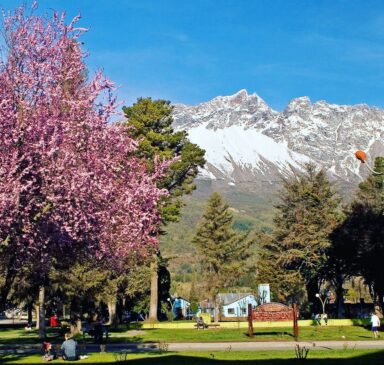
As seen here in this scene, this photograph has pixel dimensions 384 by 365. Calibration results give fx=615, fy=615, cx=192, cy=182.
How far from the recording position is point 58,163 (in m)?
18.8

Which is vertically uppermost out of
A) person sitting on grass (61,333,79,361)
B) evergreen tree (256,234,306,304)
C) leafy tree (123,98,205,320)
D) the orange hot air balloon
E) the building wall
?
leafy tree (123,98,205,320)

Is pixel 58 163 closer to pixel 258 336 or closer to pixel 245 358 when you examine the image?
pixel 245 358

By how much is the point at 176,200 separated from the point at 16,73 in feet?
146

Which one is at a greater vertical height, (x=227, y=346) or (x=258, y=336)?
(x=227, y=346)

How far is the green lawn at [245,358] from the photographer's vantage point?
2219 cm

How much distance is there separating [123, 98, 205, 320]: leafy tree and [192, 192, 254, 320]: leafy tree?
92.1ft

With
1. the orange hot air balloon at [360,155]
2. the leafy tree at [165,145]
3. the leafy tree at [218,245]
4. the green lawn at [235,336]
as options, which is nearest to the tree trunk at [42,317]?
the green lawn at [235,336]

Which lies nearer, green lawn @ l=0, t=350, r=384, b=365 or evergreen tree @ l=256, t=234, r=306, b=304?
green lawn @ l=0, t=350, r=384, b=365

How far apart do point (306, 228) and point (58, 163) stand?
5779cm

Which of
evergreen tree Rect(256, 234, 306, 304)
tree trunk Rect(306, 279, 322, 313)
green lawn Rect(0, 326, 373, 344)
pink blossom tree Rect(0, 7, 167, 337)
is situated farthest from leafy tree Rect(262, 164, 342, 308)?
pink blossom tree Rect(0, 7, 167, 337)

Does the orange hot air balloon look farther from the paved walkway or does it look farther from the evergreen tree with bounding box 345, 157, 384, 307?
the evergreen tree with bounding box 345, 157, 384, 307

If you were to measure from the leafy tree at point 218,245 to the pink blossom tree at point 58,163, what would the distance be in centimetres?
7016

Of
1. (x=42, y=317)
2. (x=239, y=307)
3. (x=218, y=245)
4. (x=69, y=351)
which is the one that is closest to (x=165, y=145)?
(x=42, y=317)

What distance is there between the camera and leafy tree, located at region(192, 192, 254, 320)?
92.2 m
